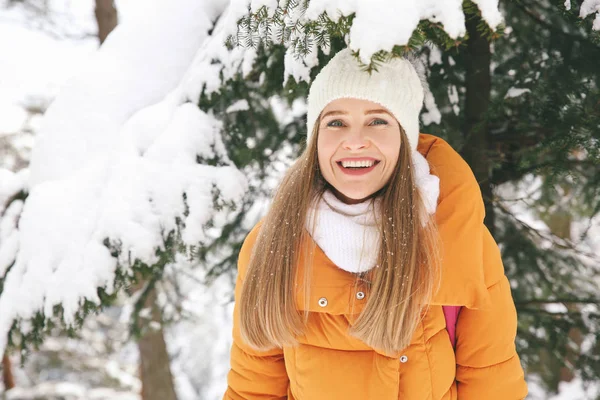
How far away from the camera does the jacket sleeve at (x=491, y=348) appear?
1.93 m

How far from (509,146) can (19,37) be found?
20.3ft

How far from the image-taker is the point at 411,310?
182 cm

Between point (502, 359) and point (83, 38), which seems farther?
point (83, 38)

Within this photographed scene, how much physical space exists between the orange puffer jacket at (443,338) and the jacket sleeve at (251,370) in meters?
0.13

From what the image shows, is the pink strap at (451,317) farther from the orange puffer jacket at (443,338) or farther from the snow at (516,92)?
the snow at (516,92)

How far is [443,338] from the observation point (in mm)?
1951

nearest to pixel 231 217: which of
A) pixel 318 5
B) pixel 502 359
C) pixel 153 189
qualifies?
A: pixel 153 189

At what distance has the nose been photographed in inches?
71.6

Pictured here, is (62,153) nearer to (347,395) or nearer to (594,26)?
(347,395)

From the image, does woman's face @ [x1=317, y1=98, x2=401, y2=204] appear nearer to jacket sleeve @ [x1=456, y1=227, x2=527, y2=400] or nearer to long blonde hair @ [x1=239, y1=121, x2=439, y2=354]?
long blonde hair @ [x1=239, y1=121, x2=439, y2=354]

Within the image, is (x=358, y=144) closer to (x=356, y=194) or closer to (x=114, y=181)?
(x=356, y=194)

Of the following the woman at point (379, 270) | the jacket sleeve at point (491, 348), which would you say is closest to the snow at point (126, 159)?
the woman at point (379, 270)

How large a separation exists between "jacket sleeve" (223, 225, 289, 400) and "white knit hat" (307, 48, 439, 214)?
740 mm

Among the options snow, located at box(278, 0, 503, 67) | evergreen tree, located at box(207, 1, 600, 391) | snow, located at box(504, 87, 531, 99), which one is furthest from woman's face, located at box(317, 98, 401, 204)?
snow, located at box(504, 87, 531, 99)
